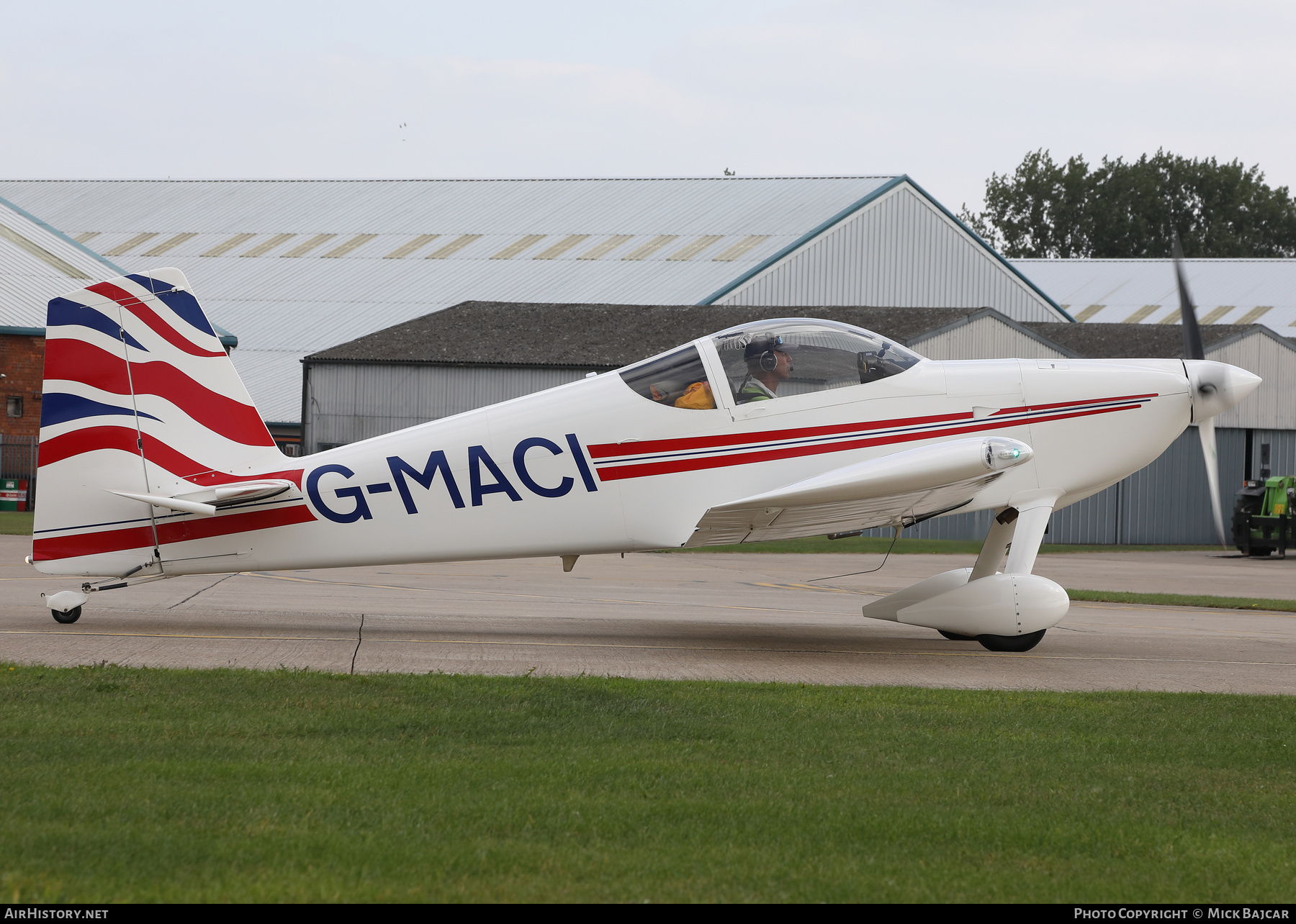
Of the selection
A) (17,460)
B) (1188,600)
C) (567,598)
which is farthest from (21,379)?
(1188,600)

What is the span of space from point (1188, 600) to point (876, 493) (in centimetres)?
856

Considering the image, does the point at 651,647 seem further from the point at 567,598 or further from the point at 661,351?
the point at 661,351

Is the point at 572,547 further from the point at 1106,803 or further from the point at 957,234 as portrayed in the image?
the point at 957,234

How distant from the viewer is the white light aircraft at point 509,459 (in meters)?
9.88

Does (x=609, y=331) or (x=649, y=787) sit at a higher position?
(x=609, y=331)

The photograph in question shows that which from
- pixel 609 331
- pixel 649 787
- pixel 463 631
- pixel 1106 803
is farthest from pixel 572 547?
pixel 609 331

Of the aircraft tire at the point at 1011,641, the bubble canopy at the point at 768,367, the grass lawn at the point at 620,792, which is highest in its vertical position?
the bubble canopy at the point at 768,367

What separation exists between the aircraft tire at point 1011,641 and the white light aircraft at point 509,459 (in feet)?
0.40

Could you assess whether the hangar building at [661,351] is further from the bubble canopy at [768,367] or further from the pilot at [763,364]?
the pilot at [763,364]

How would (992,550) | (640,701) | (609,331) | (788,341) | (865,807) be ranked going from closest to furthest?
(865,807)
(640,701)
(788,341)
(992,550)
(609,331)

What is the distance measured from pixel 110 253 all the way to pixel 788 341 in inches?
1687

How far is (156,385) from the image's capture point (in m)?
9.98

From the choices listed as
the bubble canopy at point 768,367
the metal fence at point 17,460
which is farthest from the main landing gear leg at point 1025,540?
the metal fence at point 17,460

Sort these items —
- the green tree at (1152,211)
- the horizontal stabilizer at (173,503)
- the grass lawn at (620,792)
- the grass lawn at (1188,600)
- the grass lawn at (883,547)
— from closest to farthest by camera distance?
the grass lawn at (620,792) → the horizontal stabilizer at (173,503) → the grass lawn at (1188,600) → the grass lawn at (883,547) → the green tree at (1152,211)
